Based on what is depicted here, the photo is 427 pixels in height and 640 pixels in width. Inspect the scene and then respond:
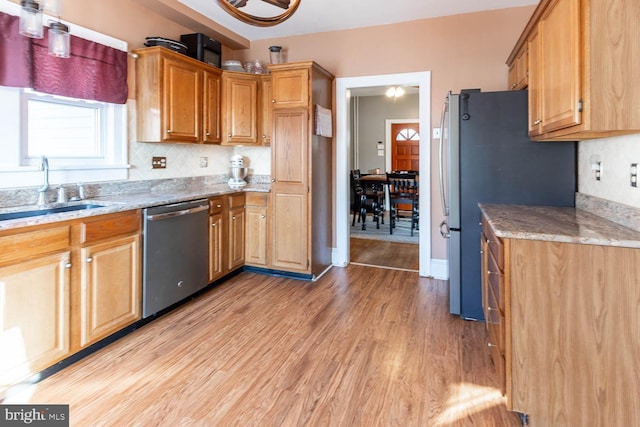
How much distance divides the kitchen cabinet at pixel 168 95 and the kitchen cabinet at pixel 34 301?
1.36 meters

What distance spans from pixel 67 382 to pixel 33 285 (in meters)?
0.56

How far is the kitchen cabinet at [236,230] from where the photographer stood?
3668 mm

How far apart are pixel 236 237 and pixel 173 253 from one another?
3.22ft

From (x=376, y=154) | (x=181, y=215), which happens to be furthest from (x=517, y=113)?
(x=376, y=154)

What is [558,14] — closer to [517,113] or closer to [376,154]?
[517,113]

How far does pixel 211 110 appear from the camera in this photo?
12.0 feet

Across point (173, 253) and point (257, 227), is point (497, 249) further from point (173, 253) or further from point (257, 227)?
point (257, 227)

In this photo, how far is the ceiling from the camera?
337 cm

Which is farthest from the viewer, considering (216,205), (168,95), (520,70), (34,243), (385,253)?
(385,253)

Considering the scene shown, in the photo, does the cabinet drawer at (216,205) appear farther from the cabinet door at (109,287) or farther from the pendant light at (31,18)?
the pendant light at (31,18)

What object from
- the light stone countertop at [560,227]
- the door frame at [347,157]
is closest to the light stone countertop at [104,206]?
the door frame at [347,157]

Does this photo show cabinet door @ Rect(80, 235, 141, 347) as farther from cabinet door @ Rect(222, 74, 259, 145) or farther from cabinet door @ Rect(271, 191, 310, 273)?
cabinet door @ Rect(222, 74, 259, 145)

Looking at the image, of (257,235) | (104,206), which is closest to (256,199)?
(257,235)

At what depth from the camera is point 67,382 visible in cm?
198
